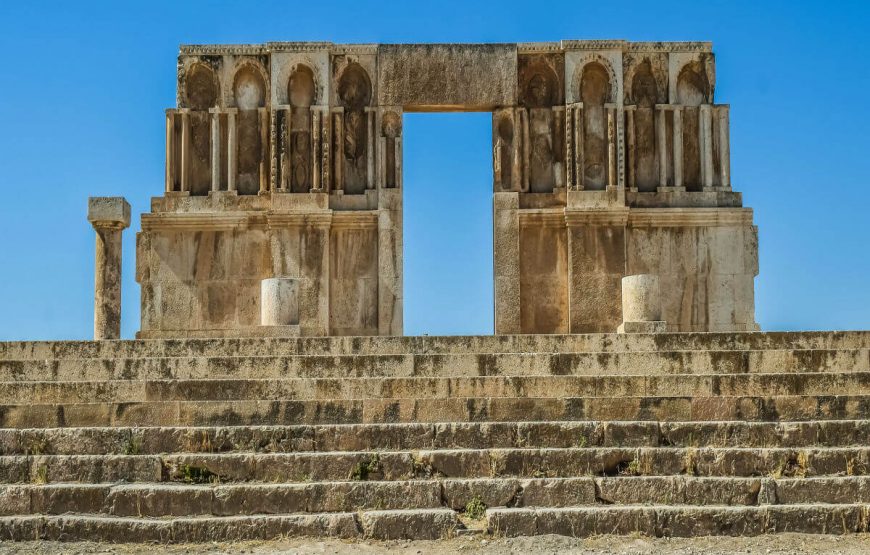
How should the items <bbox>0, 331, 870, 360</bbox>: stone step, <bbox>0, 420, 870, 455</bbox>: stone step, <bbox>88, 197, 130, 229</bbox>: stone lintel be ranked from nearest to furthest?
<bbox>0, 420, 870, 455</bbox>: stone step, <bbox>0, 331, 870, 360</bbox>: stone step, <bbox>88, 197, 130, 229</bbox>: stone lintel

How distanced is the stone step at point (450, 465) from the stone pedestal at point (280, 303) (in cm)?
615

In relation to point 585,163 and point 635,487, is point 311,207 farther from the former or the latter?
A: point 635,487

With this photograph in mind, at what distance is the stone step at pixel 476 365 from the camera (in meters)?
13.1

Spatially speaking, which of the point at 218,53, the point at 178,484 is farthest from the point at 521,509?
the point at 218,53

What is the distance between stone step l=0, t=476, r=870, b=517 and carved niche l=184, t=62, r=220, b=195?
34.3 ft

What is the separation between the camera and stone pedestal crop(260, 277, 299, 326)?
17234mm

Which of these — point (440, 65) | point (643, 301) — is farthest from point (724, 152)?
point (440, 65)

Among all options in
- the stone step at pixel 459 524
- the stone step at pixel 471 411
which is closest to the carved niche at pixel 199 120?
the stone step at pixel 471 411

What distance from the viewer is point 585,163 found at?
66.6 ft

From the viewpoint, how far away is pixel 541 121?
2041cm

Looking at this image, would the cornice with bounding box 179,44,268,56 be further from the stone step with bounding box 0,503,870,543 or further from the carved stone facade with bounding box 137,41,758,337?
the stone step with bounding box 0,503,870,543

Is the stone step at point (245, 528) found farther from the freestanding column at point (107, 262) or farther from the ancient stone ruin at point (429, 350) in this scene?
the freestanding column at point (107, 262)

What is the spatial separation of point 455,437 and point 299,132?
404 inches

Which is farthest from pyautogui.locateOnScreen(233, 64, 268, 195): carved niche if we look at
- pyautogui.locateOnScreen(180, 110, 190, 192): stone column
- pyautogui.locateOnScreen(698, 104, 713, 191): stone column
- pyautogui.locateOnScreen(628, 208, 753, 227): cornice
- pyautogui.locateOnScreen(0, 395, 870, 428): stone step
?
pyautogui.locateOnScreen(0, 395, 870, 428): stone step
